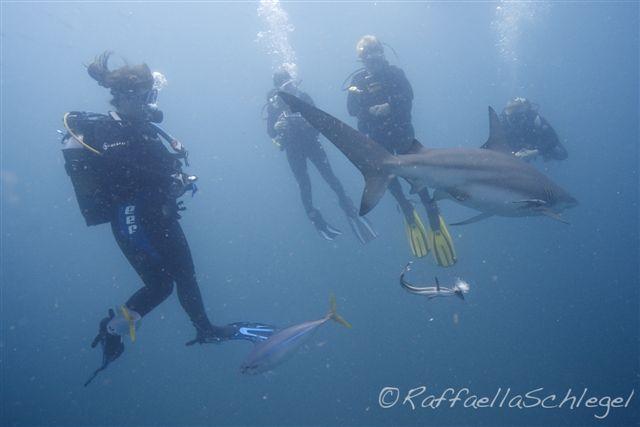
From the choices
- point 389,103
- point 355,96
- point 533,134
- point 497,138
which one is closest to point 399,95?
point 389,103

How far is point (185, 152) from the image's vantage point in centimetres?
Result: 566

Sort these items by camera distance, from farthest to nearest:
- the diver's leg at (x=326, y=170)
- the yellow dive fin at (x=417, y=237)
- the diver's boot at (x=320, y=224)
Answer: the diver's boot at (x=320, y=224) < the diver's leg at (x=326, y=170) < the yellow dive fin at (x=417, y=237)

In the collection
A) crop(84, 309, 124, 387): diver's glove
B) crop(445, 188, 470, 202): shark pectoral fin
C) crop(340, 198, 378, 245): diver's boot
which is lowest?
crop(340, 198, 378, 245): diver's boot

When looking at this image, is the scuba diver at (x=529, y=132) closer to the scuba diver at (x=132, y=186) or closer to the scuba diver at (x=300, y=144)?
the scuba diver at (x=300, y=144)

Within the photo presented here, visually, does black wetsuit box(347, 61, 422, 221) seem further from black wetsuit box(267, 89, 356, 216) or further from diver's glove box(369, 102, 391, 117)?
black wetsuit box(267, 89, 356, 216)

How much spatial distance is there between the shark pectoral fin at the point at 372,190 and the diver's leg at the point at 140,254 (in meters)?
2.78

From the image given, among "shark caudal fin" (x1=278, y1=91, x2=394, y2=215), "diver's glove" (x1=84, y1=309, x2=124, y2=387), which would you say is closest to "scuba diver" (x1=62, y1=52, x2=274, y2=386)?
"diver's glove" (x1=84, y1=309, x2=124, y2=387)

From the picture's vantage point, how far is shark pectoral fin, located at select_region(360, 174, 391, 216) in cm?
402

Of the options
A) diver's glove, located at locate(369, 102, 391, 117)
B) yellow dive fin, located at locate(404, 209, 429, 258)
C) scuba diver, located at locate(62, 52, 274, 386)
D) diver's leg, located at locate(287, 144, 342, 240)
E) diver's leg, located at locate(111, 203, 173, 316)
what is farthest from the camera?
diver's leg, located at locate(287, 144, 342, 240)

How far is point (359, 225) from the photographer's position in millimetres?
12977

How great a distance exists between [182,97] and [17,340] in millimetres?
123342

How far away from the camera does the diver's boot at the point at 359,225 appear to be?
12.7 meters

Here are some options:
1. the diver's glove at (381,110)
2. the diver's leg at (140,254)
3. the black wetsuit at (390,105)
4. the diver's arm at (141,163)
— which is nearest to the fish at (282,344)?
the diver's leg at (140,254)

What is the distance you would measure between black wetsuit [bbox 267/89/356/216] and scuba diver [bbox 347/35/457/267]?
2.78 meters
